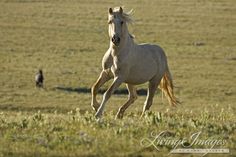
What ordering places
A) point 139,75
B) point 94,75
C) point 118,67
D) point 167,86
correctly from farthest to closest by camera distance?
1. point 94,75
2. point 167,86
3. point 139,75
4. point 118,67

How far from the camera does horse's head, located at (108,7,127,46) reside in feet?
35.4

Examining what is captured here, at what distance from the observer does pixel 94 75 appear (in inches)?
1560

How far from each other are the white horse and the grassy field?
0.60 metres

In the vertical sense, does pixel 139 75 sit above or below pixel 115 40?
below

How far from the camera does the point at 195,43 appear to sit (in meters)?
57.6

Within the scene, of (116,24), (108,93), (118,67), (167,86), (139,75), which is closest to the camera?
(108,93)

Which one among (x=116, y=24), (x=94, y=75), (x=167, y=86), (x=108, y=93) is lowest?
(x=94, y=75)

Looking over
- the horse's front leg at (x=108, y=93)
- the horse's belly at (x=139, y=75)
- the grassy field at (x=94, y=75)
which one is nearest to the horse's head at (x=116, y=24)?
the horse's front leg at (x=108, y=93)

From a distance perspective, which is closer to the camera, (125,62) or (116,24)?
(116,24)

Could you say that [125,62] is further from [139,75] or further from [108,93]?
[108,93]

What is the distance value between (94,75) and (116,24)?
28845 mm

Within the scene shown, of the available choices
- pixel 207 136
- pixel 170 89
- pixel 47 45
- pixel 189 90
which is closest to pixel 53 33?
pixel 47 45

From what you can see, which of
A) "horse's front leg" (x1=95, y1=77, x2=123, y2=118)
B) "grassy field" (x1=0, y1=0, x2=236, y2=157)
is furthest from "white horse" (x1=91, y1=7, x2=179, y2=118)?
"grassy field" (x1=0, y1=0, x2=236, y2=157)

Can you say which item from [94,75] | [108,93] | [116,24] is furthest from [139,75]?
[94,75]
